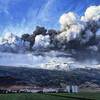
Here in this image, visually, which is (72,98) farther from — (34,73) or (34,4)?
(34,4)

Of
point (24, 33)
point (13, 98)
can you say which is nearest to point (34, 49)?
point (24, 33)

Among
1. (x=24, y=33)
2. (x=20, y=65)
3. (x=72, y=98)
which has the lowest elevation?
(x=72, y=98)

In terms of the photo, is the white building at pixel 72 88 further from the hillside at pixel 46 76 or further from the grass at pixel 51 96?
the grass at pixel 51 96

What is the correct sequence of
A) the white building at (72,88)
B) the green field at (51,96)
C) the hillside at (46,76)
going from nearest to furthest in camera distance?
the green field at (51,96) → the hillside at (46,76) → the white building at (72,88)

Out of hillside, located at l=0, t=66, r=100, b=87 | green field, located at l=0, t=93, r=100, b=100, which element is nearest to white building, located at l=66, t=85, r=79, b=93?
hillside, located at l=0, t=66, r=100, b=87

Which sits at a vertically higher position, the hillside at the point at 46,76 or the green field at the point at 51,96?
the hillside at the point at 46,76

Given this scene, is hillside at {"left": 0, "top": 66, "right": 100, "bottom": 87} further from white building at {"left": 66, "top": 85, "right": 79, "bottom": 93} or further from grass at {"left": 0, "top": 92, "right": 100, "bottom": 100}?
grass at {"left": 0, "top": 92, "right": 100, "bottom": 100}

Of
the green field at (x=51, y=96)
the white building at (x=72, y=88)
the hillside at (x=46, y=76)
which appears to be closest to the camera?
the green field at (x=51, y=96)

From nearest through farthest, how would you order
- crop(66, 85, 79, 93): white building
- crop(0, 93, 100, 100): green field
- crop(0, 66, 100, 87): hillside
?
crop(0, 93, 100, 100): green field → crop(0, 66, 100, 87): hillside → crop(66, 85, 79, 93): white building

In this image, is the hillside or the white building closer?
the hillside

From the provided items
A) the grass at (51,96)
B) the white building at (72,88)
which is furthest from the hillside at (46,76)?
the grass at (51,96)

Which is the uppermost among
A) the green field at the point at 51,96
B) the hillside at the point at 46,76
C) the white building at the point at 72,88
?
the hillside at the point at 46,76
